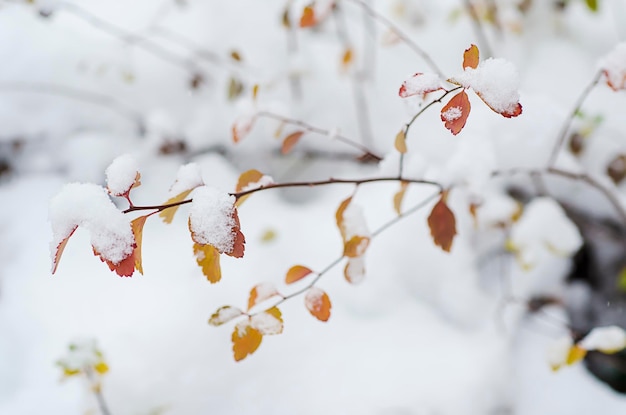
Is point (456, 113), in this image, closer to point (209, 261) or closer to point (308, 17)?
point (209, 261)

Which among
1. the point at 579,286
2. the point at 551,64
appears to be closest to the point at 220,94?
the point at 551,64

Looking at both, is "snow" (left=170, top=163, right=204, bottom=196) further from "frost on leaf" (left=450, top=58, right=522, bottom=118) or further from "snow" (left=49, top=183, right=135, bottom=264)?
"frost on leaf" (left=450, top=58, right=522, bottom=118)

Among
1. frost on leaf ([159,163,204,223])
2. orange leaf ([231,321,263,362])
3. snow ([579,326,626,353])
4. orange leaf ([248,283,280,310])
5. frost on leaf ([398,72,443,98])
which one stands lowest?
snow ([579,326,626,353])

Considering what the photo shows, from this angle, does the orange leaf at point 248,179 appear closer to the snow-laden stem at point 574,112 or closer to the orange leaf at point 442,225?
the orange leaf at point 442,225

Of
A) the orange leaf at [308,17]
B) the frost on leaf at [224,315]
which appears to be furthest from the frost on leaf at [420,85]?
the orange leaf at [308,17]

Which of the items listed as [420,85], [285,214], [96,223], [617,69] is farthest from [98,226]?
[285,214]

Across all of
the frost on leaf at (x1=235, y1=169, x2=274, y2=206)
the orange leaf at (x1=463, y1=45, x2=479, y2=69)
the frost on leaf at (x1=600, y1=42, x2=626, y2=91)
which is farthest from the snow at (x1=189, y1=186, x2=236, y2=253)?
the frost on leaf at (x1=600, y1=42, x2=626, y2=91)
